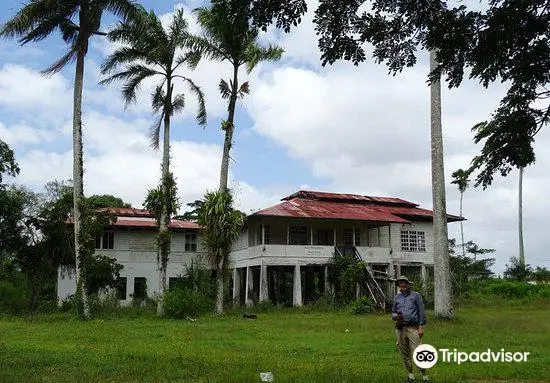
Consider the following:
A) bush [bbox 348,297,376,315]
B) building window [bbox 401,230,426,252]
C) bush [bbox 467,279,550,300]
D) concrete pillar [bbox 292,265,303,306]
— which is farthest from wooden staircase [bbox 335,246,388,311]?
bush [bbox 467,279,550,300]

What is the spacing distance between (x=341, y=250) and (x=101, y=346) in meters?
19.9

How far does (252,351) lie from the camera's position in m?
13.3

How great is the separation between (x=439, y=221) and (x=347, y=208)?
1288 centimetres

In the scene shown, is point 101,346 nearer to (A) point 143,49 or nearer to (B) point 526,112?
(B) point 526,112

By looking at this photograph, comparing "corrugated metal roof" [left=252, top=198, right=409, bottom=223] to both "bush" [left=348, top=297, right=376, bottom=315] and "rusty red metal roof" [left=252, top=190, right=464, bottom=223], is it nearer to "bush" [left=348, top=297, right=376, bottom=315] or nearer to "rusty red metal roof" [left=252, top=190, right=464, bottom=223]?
"rusty red metal roof" [left=252, top=190, right=464, bottom=223]

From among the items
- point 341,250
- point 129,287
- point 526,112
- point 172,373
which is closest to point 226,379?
point 172,373

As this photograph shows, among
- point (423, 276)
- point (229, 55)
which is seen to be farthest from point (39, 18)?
point (423, 276)

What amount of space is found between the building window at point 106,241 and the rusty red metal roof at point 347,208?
32.6ft

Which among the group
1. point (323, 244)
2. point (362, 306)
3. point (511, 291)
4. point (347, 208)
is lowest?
point (362, 306)

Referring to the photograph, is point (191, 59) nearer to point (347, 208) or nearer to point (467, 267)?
point (347, 208)

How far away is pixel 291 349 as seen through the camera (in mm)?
Result: 13641

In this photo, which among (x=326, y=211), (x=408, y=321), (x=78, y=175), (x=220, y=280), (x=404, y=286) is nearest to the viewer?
(x=408, y=321)

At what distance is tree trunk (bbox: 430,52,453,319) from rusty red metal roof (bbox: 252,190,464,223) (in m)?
9.31

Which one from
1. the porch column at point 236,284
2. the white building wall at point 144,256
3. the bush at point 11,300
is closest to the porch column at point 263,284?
the porch column at point 236,284
